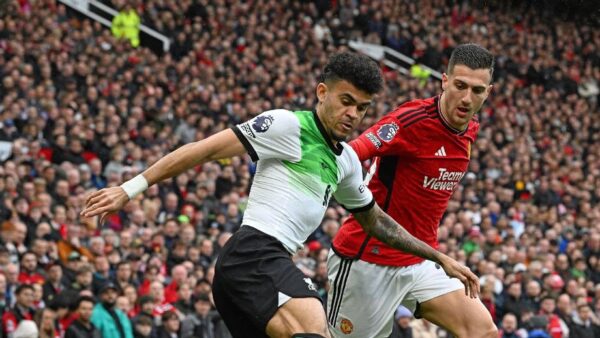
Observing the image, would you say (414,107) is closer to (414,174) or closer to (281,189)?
(414,174)

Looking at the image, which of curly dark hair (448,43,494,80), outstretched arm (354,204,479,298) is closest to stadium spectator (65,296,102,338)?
outstretched arm (354,204,479,298)

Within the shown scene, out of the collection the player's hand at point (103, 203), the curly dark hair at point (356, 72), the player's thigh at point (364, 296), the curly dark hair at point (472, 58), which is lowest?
the player's thigh at point (364, 296)

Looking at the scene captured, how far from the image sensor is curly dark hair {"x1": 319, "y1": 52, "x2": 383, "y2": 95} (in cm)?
568

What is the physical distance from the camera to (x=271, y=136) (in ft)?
18.4

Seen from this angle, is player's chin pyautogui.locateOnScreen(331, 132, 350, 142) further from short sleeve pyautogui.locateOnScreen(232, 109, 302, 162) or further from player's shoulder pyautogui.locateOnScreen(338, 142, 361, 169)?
short sleeve pyautogui.locateOnScreen(232, 109, 302, 162)

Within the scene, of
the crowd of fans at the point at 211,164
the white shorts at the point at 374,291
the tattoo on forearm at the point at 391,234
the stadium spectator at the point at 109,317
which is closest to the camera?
the tattoo on forearm at the point at 391,234

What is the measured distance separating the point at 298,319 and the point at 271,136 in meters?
0.97

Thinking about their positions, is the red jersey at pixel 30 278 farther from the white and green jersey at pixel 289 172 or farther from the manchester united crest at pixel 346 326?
the white and green jersey at pixel 289 172

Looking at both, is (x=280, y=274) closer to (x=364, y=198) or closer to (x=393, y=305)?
(x=364, y=198)

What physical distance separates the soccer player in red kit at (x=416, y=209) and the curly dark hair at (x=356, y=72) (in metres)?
1.04

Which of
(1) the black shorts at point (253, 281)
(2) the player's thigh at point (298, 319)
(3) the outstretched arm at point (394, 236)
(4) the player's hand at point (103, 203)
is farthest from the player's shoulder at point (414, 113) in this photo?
(4) the player's hand at point (103, 203)

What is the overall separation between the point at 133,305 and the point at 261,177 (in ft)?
18.0

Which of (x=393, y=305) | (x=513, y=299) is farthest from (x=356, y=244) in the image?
(x=513, y=299)

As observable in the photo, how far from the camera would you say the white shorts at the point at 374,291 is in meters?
7.14
